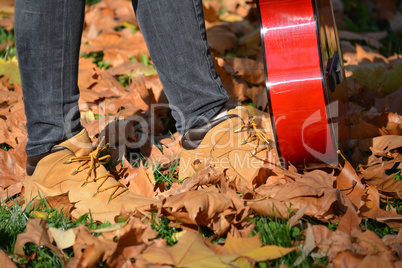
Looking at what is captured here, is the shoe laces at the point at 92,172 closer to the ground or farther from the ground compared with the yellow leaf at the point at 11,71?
closer to the ground

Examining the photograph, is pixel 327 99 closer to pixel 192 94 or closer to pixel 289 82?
pixel 289 82

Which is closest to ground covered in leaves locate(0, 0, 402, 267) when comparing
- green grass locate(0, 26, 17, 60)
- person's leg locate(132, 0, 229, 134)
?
person's leg locate(132, 0, 229, 134)

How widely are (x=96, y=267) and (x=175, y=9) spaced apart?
871 mm

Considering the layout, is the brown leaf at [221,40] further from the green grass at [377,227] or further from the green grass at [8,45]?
the green grass at [377,227]

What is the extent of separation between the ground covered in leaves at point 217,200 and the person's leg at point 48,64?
271 millimetres

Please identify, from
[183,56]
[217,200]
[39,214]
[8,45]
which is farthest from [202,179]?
[8,45]

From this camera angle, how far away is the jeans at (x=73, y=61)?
1386 millimetres

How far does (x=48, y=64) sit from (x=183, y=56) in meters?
0.45

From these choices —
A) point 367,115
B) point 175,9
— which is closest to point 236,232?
point 175,9

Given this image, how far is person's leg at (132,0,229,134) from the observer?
Result: 4.94 ft

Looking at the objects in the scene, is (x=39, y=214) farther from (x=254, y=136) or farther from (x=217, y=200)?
(x=254, y=136)

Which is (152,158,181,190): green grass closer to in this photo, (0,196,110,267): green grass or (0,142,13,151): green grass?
(0,196,110,267): green grass

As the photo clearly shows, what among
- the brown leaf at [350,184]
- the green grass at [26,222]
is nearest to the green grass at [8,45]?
the green grass at [26,222]

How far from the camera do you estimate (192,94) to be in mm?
1597
